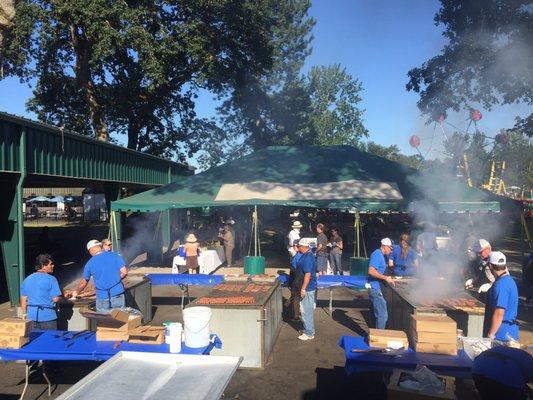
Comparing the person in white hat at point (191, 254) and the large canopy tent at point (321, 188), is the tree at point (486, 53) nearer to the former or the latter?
the large canopy tent at point (321, 188)

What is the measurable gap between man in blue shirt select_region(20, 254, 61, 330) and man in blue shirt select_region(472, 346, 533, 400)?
16.9 ft

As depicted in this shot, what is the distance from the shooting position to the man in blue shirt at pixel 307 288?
7363 mm

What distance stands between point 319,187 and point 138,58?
12375 millimetres

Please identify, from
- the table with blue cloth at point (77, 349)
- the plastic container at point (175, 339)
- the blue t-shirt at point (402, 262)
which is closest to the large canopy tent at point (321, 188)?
the blue t-shirt at point (402, 262)

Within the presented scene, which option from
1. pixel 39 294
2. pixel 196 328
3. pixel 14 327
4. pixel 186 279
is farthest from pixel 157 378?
pixel 186 279

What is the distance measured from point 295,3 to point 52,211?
34145mm

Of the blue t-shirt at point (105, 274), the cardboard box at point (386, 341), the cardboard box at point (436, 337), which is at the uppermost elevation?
the blue t-shirt at point (105, 274)

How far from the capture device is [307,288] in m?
7.46

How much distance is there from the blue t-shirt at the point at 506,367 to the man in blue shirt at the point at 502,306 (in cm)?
181

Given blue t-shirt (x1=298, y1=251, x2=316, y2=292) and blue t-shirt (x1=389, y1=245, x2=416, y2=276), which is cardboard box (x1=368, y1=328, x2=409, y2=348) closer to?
blue t-shirt (x1=298, y1=251, x2=316, y2=292)

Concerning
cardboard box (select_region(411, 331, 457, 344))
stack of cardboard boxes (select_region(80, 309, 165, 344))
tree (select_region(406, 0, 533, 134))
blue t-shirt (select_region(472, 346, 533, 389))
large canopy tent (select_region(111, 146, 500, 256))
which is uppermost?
tree (select_region(406, 0, 533, 134))

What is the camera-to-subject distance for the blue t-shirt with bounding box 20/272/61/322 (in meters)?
5.80

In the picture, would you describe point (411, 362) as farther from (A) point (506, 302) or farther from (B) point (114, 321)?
(B) point (114, 321)

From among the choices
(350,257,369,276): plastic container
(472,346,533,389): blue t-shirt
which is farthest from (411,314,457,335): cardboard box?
(350,257,369,276): plastic container
